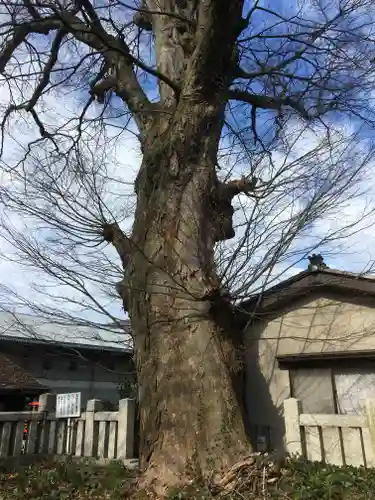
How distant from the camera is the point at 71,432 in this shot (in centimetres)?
808

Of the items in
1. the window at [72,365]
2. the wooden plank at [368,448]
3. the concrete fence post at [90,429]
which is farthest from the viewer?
the window at [72,365]

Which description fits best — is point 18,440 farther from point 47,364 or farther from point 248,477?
point 47,364

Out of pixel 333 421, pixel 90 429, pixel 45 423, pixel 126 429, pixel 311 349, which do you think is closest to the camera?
pixel 333 421

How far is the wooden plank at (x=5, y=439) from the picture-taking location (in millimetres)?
7629

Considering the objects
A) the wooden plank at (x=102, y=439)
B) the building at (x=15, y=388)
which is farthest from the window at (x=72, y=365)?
the wooden plank at (x=102, y=439)

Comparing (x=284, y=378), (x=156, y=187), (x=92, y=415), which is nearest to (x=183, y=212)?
(x=156, y=187)

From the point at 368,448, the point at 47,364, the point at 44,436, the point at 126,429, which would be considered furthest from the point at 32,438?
the point at 47,364

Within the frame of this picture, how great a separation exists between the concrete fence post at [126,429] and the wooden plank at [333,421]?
2692mm

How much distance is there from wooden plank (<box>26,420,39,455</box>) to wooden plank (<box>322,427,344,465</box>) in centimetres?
512


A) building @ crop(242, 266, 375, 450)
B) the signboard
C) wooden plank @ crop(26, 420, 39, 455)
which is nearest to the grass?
the signboard

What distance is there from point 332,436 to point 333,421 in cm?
38

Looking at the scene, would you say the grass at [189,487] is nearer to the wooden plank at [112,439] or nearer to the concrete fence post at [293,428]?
the concrete fence post at [293,428]

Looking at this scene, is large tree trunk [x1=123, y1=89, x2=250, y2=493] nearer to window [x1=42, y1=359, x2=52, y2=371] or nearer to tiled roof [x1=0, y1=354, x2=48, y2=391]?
tiled roof [x1=0, y1=354, x2=48, y2=391]

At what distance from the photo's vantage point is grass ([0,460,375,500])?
398 centimetres
